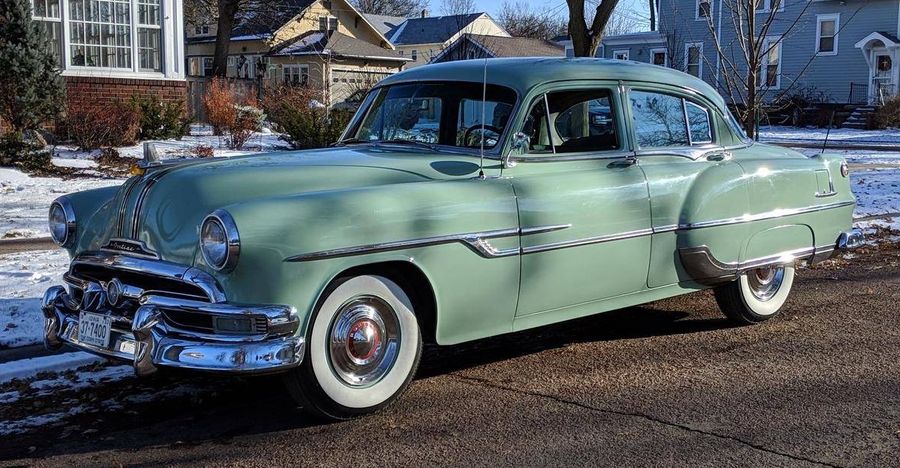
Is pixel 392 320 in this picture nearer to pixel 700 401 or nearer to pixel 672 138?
pixel 700 401

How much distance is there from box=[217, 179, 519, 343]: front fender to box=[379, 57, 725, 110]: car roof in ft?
2.49

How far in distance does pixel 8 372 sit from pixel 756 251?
4.47m

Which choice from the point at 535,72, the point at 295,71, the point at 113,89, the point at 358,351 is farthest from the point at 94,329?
the point at 295,71

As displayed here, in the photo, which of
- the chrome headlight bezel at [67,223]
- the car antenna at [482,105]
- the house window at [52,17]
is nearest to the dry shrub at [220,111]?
the house window at [52,17]

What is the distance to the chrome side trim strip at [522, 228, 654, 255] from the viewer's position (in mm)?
4895

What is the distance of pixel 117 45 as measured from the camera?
19.7 meters

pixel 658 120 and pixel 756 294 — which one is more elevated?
pixel 658 120

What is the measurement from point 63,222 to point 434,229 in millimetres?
2033

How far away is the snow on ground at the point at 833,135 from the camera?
27.7 m

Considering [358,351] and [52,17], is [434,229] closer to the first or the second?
[358,351]

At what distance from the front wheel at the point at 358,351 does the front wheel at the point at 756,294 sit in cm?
260

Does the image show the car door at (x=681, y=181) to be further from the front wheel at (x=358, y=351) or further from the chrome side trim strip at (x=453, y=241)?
the front wheel at (x=358, y=351)

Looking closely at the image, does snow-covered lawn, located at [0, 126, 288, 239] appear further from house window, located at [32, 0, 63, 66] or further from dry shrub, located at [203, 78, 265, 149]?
house window, located at [32, 0, 63, 66]

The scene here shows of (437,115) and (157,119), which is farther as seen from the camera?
(157,119)
